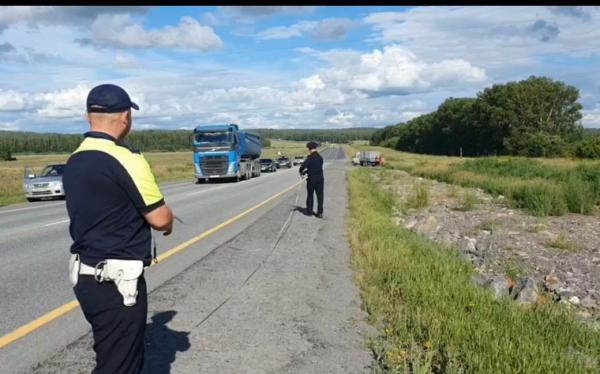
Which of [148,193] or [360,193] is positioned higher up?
[148,193]

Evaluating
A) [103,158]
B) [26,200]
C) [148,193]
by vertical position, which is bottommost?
[26,200]

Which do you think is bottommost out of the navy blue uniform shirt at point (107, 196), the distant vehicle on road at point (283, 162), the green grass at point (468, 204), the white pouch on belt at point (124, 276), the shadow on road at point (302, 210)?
the distant vehicle on road at point (283, 162)

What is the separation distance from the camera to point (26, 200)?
24719mm

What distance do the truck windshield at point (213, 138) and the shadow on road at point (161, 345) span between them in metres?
30.1

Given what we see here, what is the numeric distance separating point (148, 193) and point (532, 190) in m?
19.7

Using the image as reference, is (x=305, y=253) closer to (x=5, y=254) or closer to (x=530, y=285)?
(x=530, y=285)

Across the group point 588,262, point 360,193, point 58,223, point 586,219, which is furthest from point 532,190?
point 58,223

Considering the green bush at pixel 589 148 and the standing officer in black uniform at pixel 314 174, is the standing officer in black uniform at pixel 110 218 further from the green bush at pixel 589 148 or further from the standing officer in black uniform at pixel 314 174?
the green bush at pixel 589 148

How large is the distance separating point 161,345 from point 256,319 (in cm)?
113

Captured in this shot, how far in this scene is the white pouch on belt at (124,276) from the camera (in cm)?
290

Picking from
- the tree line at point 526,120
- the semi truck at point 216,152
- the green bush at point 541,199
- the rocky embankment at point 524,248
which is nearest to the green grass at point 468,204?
the rocky embankment at point 524,248

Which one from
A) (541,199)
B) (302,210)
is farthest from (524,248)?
(541,199)

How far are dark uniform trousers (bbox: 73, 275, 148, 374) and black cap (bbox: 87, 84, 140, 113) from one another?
88 cm

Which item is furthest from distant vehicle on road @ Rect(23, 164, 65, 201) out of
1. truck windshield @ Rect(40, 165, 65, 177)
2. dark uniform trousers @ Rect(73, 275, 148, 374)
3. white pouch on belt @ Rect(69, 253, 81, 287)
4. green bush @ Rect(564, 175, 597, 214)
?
dark uniform trousers @ Rect(73, 275, 148, 374)
